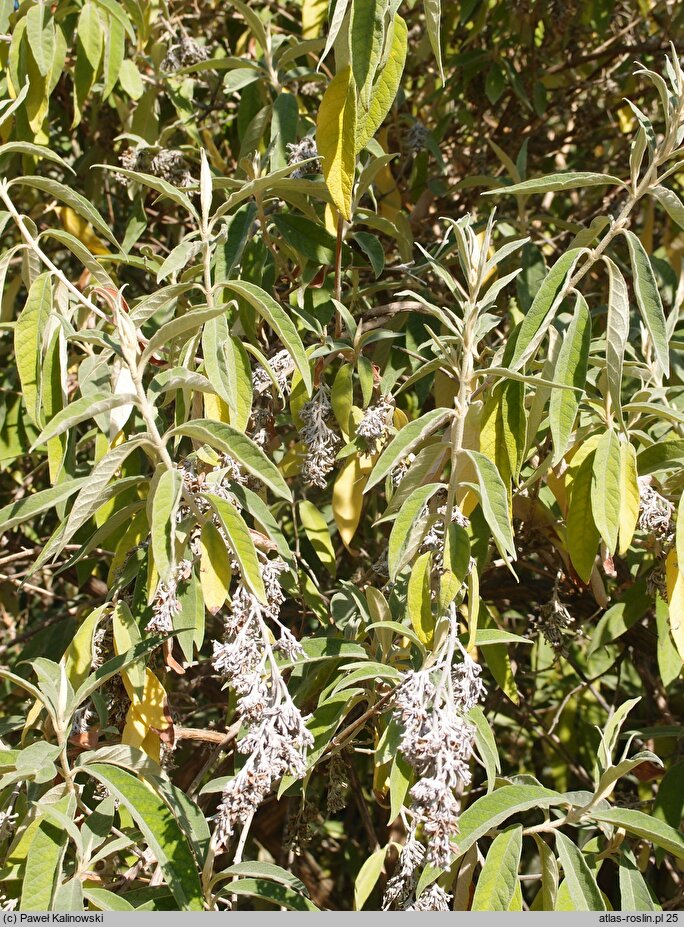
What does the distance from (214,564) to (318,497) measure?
38.6 inches

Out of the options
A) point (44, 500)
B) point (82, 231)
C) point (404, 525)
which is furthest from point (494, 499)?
point (82, 231)

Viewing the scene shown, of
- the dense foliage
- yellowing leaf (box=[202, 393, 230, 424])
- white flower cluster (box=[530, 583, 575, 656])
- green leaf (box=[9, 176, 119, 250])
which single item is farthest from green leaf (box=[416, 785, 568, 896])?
green leaf (box=[9, 176, 119, 250])

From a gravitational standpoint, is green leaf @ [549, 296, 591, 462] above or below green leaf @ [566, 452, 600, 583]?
above

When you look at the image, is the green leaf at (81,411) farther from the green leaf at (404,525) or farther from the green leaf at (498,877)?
the green leaf at (498,877)

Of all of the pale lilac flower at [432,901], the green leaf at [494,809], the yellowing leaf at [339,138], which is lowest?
the pale lilac flower at [432,901]

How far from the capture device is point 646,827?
39.1 inches

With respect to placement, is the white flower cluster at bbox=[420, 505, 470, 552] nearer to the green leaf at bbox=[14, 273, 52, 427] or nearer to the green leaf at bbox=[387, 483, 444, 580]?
the green leaf at bbox=[387, 483, 444, 580]

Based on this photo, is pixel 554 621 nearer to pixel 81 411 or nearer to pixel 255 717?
pixel 255 717

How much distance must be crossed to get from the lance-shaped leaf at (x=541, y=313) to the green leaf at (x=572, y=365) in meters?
0.03

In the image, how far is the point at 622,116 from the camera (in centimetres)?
241

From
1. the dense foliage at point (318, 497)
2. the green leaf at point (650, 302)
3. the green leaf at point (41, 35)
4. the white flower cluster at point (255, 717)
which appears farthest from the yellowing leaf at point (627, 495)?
the green leaf at point (41, 35)

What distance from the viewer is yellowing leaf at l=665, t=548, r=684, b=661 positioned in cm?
101

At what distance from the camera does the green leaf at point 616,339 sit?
3.45 ft

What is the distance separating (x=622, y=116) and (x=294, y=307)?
1.45 meters
